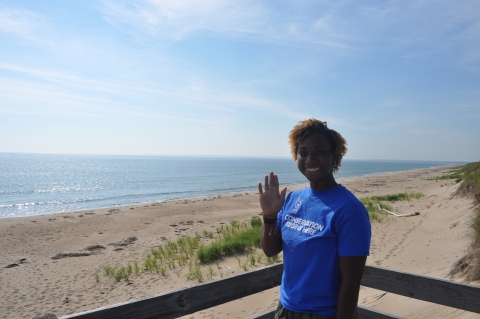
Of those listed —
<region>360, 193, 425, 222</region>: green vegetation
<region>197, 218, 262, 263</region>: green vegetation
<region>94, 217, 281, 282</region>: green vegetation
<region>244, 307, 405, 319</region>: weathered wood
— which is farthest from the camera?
<region>360, 193, 425, 222</region>: green vegetation

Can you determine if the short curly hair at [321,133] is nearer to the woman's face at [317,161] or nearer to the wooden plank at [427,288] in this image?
the woman's face at [317,161]

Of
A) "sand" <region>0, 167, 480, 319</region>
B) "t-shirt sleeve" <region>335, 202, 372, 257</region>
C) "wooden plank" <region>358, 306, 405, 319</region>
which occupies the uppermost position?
"t-shirt sleeve" <region>335, 202, 372, 257</region>

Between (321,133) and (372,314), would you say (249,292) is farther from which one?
(321,133)

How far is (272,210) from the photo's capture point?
2.36 meters

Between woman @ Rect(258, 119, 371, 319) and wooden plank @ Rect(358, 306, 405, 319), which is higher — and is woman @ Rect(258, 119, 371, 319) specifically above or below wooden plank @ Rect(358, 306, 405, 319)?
above

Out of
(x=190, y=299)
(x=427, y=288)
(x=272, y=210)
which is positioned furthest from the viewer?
(x=427, y=288)

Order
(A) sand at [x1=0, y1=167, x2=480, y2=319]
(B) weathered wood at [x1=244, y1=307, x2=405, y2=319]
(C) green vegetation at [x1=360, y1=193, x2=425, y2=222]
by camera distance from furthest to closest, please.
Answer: (C) green vegetation at [x1=360, y1=193, x2=425, y2=222] → (A) sand at [x1=0, y1=167, x2=480, y2=319] → (B) weathered wood at [x1=244, y1=307, x2=405, y2=319]

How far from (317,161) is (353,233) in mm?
557

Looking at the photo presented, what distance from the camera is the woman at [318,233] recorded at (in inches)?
71.6

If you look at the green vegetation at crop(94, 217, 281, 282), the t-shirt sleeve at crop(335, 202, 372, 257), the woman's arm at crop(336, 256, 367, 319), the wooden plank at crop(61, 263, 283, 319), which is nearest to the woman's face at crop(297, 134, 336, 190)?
the t-shirt sleeve at crop(335, 202, 372, 257)

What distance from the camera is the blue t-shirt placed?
1795 millimetres

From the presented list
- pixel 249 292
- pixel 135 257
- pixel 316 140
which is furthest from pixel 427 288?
pixel 135 257

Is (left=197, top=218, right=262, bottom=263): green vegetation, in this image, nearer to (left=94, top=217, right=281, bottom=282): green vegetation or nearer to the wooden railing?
(left=94, top=217, right=281, bottom=282): green vegetation

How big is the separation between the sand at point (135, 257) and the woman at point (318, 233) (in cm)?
348
